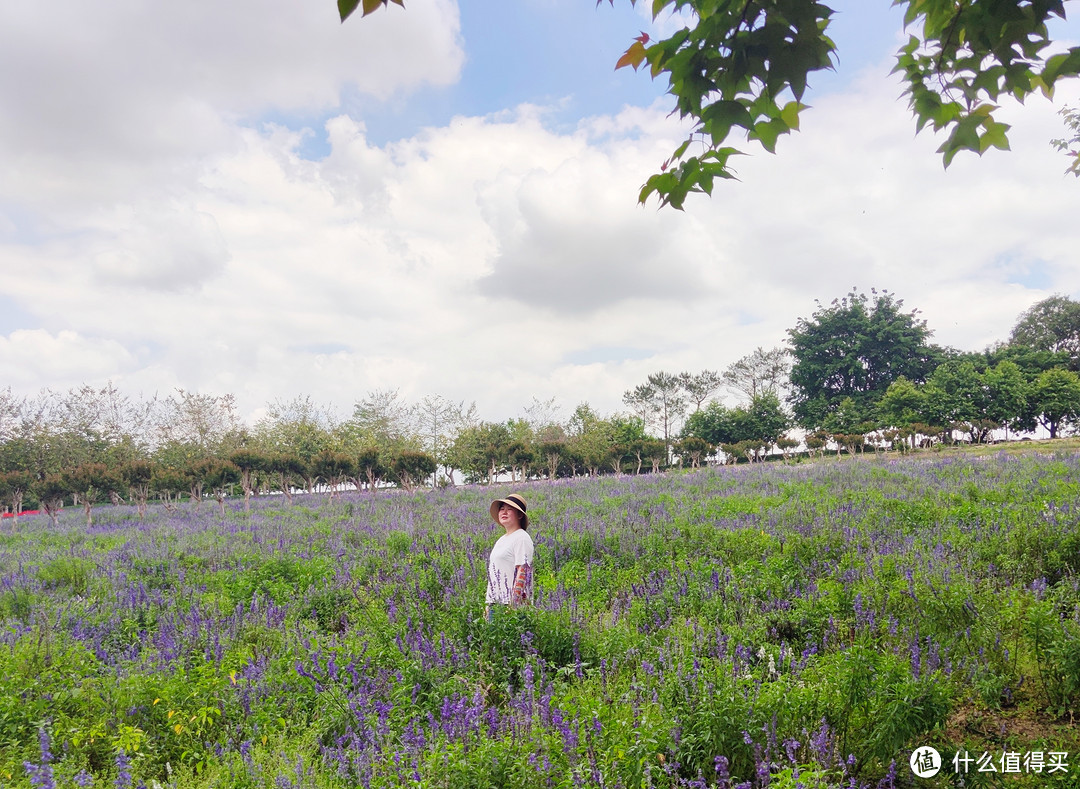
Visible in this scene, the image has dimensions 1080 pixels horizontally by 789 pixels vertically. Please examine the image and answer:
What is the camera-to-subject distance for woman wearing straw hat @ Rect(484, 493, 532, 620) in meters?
4.96

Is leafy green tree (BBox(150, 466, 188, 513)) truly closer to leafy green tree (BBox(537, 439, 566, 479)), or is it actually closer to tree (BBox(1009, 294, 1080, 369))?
leafy green tree (BBox(537, 439, 566, 479))

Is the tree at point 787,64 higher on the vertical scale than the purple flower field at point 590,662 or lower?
higher

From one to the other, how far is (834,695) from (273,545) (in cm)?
837

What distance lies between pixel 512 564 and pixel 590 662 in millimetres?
1239

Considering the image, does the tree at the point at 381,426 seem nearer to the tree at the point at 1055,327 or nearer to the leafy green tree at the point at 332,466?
the leafy green tree at the point at 332,466

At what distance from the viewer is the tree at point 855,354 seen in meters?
50.2

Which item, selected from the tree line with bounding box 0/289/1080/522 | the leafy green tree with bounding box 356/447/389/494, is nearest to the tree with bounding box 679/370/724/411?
the tree line with bounding box 0/289/1080/522

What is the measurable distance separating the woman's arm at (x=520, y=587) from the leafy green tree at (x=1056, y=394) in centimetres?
5195

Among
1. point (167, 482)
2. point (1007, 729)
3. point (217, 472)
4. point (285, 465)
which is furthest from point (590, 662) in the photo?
point (167, 482)

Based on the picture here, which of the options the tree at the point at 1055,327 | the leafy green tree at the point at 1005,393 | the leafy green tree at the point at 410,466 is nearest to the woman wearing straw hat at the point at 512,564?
the leafy green tree at the point at 410,466

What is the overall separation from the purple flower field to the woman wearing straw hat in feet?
0.75

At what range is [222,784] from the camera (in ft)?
10.2

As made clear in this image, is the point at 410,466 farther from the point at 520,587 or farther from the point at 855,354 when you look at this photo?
the point at 855,354

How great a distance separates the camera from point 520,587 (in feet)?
16.2
